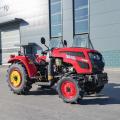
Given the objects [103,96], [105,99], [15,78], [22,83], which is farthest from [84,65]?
[15,78]

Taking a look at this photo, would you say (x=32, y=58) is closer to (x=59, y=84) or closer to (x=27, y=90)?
(x=27, y=90)

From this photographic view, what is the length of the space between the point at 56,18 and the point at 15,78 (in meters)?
19.8

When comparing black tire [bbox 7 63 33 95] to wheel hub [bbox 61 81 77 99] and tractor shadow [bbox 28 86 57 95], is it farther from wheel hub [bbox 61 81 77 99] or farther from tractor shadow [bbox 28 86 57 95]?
wheel hub [bbox 61 81 77 99]

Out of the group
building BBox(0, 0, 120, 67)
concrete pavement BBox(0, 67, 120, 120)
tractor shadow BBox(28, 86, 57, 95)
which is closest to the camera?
concrete pavement BBox(0, 67, 120, 120)

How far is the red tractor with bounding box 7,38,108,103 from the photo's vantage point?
10547mm

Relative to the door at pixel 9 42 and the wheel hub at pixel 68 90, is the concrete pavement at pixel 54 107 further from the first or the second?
the door at pixel 9 42

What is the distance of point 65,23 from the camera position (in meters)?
31.0

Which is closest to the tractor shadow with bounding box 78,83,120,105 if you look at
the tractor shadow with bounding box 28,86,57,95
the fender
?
the tractor shadow with bounding box 28,86,57,95

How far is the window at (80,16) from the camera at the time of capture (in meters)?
29.4

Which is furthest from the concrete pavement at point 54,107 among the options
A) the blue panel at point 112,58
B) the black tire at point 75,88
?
the blue panel at point 112,58

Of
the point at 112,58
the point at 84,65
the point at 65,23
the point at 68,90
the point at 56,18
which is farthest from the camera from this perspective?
the point at 56,18

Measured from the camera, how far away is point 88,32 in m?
29.4

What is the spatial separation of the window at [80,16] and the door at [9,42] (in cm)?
880

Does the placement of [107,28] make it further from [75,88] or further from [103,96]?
[75,88]
